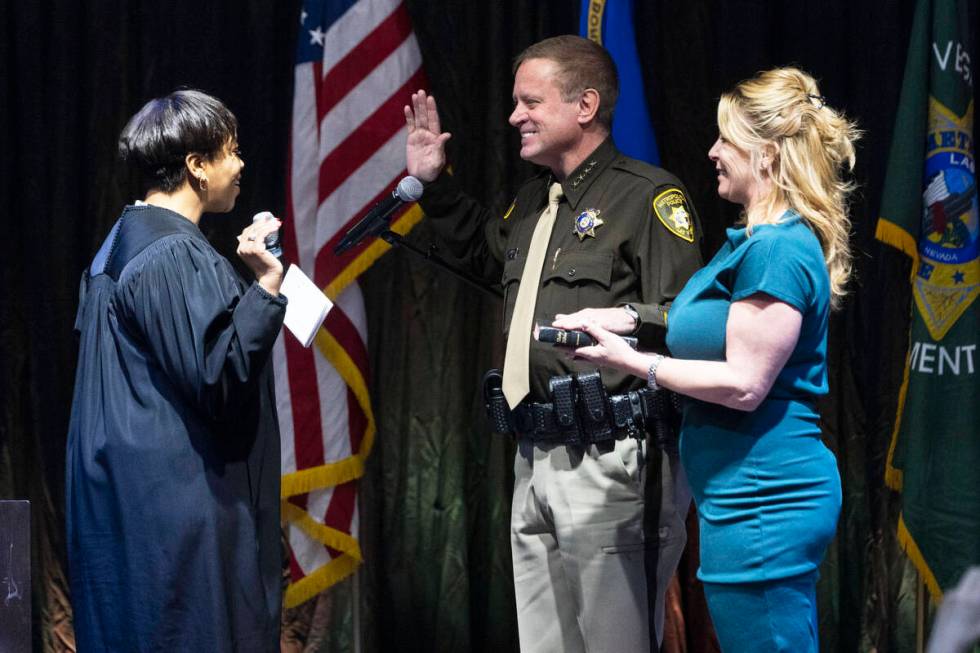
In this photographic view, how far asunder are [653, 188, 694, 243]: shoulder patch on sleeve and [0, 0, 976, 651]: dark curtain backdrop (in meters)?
1.07

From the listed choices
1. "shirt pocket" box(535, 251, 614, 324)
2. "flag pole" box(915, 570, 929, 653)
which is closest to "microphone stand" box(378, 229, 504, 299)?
"shirt pocket" box(535, 251, 614, 324)

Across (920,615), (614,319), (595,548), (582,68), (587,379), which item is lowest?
(920,615)

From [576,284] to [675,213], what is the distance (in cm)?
27

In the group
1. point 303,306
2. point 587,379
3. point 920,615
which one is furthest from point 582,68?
point 920,615

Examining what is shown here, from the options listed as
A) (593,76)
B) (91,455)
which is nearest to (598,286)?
(593,76)

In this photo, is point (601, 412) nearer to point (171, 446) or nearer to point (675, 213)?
point (675, 213)

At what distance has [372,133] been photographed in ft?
11.6

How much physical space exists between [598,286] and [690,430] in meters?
0.57

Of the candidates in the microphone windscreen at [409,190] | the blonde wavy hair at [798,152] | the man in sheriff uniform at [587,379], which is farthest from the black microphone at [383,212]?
the blonde wavy hair at [798,152]

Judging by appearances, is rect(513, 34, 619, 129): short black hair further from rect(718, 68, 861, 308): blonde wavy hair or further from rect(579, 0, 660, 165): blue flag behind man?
rect(718, 68, 861, 308): blonde wavy hair

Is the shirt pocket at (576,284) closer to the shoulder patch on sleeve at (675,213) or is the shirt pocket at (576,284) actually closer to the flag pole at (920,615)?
the shoulder patch on sleeve at (675,213)

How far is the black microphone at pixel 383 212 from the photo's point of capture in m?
2.85

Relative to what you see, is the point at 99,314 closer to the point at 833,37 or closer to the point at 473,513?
the point at 473,513

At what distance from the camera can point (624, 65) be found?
347 centimetres
